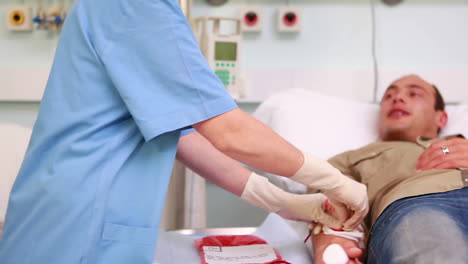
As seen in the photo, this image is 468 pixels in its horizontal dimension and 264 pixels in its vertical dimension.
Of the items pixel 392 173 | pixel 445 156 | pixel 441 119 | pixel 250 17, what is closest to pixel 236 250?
pixel 392 173

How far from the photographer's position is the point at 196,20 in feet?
6.82

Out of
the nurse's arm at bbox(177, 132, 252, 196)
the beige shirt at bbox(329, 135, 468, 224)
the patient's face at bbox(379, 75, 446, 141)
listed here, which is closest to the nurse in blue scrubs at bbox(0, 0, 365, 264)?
the nurse's arm at bbox(177, 132, 252, 196)

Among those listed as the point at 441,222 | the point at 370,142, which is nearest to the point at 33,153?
the point at 441,222

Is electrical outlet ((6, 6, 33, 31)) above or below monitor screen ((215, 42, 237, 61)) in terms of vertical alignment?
above

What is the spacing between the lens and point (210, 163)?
1.32 meters

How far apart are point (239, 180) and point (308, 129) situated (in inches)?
27.6

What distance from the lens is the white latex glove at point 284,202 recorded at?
1.32 metres

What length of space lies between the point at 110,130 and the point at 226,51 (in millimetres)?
1147

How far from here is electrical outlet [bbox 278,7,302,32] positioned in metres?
2.32

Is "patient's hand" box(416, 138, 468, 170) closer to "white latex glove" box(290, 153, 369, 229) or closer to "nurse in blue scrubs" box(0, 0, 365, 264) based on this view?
"white latex glove" box(290, 153, 369, 229)

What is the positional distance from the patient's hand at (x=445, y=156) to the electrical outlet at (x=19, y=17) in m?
1.85

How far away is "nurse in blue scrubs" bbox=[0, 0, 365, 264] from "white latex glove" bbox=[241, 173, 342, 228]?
32 centimetres

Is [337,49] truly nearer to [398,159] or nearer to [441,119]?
[441,119]

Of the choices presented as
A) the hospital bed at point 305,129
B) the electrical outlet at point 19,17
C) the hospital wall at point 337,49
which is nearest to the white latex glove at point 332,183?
the hospital bed at point 305,129
